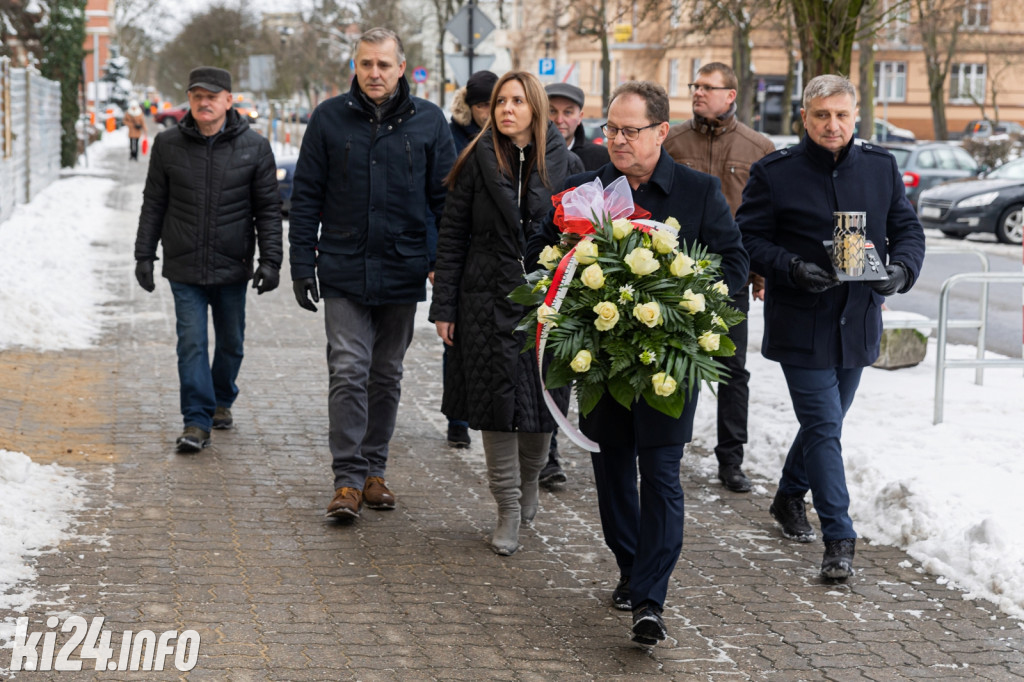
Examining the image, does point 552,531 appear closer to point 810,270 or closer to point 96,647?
point 810,270

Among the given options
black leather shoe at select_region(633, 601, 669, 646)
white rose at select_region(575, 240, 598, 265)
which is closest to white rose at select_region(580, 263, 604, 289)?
white rose at select_region(575, 240, 598, 265)

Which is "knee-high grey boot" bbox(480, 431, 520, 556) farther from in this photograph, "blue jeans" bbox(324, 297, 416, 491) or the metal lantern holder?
the metal lantern holder

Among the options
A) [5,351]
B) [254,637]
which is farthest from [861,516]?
[5,351]

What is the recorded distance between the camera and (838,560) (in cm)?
555

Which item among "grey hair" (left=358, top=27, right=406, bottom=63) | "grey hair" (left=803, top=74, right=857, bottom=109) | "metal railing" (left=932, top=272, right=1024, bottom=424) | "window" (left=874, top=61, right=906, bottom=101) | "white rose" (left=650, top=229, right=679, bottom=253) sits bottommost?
"metal railing" (left=932, top=272, right=1024, bottom=424)

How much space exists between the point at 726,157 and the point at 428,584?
3022mm

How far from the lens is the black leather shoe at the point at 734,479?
7.11 meters

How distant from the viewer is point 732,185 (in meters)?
7.29

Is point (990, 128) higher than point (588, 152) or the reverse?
higher

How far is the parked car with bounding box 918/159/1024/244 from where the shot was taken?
22.9 meters

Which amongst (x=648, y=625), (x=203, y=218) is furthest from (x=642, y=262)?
(x=203, y=218)

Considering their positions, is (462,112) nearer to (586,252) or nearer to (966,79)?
(586,252)

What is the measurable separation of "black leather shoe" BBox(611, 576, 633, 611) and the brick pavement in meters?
0.04

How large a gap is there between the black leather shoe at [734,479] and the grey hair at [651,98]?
2718mm
